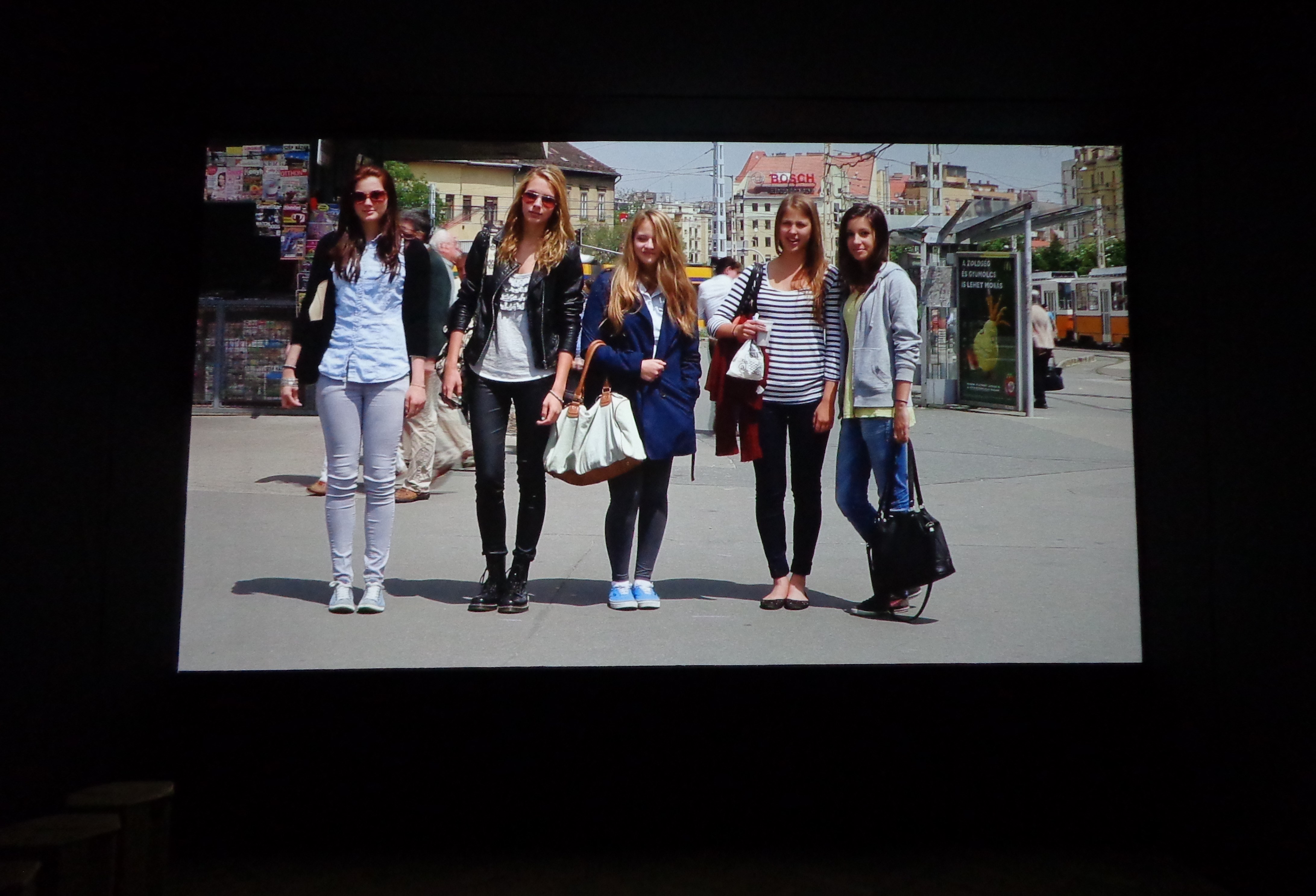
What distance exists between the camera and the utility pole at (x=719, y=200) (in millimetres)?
3057

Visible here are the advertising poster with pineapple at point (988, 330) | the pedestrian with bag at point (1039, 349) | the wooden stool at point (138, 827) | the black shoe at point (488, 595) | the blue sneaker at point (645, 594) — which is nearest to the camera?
the wooden stool at point (138, 827)

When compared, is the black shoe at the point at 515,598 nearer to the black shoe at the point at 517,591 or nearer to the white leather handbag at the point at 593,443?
the black shoe at the point at 517,591

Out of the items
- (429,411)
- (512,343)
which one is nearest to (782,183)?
(512,343)

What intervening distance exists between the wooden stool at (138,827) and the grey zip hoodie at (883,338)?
2.63 metres

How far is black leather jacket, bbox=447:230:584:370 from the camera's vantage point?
416cm

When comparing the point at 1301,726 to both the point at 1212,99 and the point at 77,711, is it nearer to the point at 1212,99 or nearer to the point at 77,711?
the point at 1212,99

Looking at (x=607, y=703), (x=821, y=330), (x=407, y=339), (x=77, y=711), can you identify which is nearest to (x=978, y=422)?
(x=821, y=330)

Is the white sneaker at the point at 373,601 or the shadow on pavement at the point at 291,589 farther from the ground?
the shadow on pavement at the point at 291,589

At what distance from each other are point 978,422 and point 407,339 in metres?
7.79

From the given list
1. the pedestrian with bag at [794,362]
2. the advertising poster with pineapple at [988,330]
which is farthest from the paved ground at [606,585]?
the advertising poster with pineapple at [988,330]

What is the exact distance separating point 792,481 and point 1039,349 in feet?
30.2

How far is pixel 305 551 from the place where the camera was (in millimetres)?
3883

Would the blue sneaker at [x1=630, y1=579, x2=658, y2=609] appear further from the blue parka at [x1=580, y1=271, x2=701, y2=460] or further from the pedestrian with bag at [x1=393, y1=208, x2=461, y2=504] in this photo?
the pedestrian with bag at [x1=393, y1=208, x2=461, y2=504]

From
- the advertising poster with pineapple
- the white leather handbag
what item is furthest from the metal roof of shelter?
the advertising poster with pineapple
